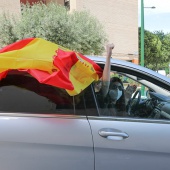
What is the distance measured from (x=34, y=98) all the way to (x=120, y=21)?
35.0 metres

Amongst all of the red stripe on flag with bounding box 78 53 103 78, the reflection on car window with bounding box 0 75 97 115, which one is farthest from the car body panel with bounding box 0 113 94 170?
the red stripe on flag with bounding box 78 53 103 78

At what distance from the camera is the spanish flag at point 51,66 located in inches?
92.9

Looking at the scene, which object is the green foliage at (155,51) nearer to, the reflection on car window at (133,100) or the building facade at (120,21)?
the building facade at (120,21)

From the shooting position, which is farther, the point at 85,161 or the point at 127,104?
the point at 127,104

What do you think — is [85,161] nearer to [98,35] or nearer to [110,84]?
[110,84]

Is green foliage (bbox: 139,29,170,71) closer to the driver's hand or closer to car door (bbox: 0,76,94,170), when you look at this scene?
the driver's hand

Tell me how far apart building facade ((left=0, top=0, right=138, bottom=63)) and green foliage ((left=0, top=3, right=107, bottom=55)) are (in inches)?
399

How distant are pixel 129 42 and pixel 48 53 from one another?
3519 cm

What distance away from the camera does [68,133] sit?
7.72ft

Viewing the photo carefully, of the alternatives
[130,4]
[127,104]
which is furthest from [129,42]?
[127,104]

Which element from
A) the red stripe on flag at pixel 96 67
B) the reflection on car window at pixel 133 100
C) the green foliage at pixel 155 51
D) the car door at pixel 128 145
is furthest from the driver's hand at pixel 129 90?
the green foliage at pixel 155 51

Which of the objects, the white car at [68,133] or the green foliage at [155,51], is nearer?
the white car at [68,133]

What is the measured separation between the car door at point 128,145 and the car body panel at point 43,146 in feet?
0.26

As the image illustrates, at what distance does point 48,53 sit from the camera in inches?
101
